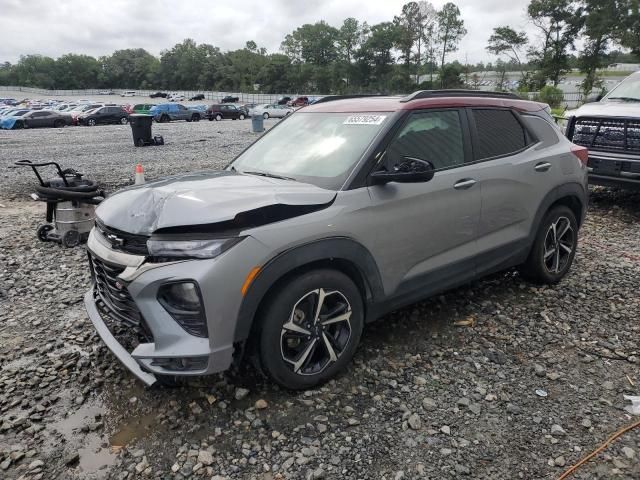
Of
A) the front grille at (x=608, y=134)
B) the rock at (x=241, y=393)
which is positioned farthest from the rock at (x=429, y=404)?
the front grille at (x=608, y=134)

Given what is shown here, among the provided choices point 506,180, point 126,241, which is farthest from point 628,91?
point 126,241

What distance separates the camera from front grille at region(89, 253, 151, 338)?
2.76 m

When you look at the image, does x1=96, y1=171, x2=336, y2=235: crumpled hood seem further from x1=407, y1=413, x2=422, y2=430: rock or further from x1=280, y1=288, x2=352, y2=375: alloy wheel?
x1=407, y1=413, x2=422, y2=430: rock

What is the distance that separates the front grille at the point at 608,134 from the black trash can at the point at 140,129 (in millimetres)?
15464

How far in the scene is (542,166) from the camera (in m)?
4.27

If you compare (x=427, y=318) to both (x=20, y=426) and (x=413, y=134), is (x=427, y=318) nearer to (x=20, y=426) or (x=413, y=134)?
(x=413, y=134)

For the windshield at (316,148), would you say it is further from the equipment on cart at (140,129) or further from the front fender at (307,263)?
the equipment on cart at (140,129)

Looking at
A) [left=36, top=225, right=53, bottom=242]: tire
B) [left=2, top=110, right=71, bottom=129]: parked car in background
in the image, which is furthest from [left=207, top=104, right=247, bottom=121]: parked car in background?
[left=36, top=225, right=53, bottom=242]: tire

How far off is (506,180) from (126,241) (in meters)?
2.90

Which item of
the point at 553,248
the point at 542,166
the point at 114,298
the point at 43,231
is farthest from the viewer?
the point at 43,231

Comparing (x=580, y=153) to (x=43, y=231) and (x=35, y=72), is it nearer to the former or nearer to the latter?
(x=43, y=231)

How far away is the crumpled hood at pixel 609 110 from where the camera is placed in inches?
286

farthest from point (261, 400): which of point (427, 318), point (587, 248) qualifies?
point (587, 248)

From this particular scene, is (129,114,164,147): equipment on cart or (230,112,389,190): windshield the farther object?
(129,114,164,147): equipment on cart
